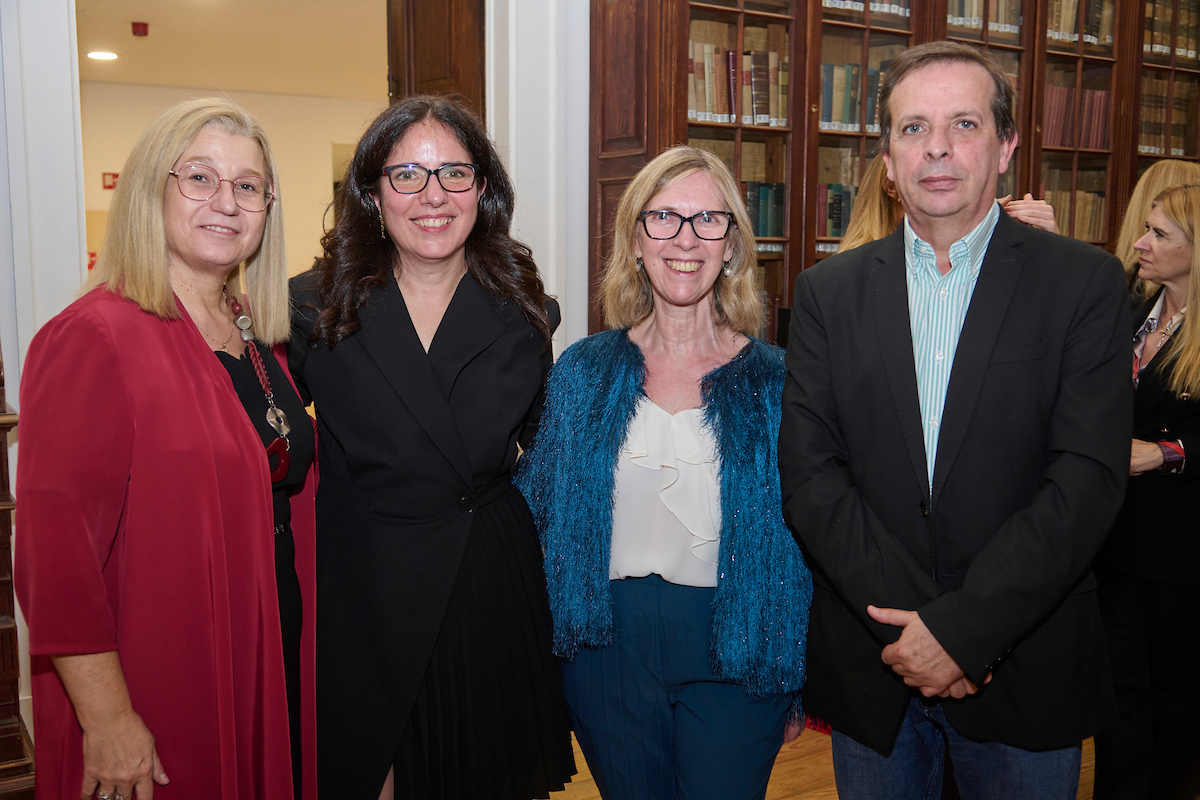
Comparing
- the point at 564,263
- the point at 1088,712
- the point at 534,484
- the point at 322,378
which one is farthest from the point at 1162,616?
the point at 564,263

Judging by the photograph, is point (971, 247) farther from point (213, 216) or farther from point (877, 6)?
point (877, 6)

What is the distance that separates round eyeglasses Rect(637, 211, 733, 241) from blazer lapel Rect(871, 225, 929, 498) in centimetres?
34

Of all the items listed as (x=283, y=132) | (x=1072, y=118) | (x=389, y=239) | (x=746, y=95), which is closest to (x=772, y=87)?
(x=746, y=95)

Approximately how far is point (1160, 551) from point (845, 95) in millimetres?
2527

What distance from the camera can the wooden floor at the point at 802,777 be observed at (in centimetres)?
277

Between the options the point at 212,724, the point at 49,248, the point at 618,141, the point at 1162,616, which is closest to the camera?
the point at 212,724

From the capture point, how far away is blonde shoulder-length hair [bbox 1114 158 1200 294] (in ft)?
8.98

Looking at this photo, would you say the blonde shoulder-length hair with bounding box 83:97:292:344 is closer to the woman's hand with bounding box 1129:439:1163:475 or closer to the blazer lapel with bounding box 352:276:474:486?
the blazer lapel with bounding box 352:276:474:486

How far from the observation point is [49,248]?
2.94 m

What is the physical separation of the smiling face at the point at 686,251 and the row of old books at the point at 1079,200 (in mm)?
3732

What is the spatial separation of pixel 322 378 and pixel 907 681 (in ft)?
3.94

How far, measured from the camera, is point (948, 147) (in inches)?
58.8

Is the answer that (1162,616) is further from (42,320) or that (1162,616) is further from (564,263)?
(42,320)

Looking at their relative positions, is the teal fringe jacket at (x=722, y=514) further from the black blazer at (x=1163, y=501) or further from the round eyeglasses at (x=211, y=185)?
the black blazer at (x=1163, y=501)
